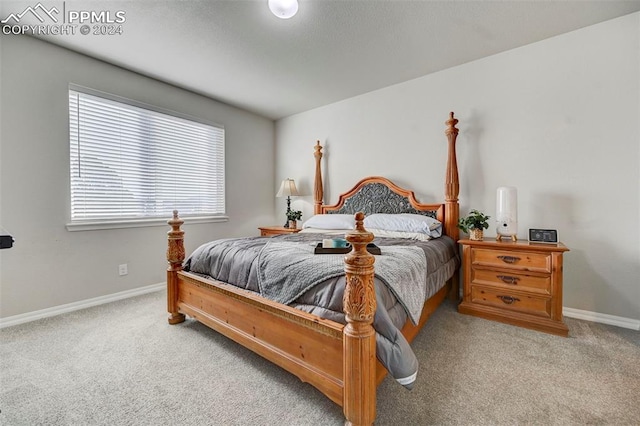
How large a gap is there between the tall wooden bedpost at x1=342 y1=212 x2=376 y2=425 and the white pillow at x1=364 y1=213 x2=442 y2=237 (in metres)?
1.72

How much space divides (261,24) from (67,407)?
9.08ft

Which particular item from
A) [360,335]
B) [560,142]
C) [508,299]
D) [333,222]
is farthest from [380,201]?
[360,335]

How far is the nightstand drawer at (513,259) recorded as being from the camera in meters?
2.13

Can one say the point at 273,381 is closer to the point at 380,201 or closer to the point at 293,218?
the point at 380,201

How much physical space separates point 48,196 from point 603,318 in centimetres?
496

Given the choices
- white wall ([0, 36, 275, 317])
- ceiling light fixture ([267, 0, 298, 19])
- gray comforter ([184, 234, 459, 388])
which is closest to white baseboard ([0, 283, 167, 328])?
white wall ([0, 36, 275, 317])

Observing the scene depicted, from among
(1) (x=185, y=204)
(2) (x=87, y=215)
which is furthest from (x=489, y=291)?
(2) (x=87, y=215)

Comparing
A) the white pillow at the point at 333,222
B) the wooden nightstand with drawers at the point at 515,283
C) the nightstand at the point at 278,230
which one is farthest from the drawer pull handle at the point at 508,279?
the nightstand at the point at 278,230

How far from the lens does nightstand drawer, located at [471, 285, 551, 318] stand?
7.00 ft

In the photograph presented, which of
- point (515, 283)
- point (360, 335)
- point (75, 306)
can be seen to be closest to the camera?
point (360, 335)

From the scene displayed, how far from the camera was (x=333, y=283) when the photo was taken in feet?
4.45

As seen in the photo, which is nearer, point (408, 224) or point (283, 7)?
point (283, 7)

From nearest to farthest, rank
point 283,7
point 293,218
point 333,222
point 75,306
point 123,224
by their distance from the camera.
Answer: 1. point 283,7
2. point 75,306
3. point 123,224
4. point 333,222
5. point 293,218

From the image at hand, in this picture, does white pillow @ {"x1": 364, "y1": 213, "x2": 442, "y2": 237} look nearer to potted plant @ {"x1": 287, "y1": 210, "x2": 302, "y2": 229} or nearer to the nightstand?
the nightstand
